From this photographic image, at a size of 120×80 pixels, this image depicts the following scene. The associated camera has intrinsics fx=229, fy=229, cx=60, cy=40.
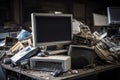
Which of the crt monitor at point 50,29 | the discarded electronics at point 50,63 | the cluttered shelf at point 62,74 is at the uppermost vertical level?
the crt monitor at point 50,29

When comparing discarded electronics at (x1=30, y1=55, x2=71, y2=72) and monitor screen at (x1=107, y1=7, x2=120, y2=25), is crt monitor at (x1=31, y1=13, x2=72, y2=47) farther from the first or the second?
monitor screen at (x1=107, y1=7, x2=120, y2=25)

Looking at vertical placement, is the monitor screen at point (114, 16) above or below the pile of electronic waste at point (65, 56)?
above

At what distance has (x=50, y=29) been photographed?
2.73m

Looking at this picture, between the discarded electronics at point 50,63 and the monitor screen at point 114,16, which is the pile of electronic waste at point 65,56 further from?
the monitor screen at point 114,16

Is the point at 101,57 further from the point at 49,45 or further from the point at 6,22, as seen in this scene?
the point at 6,22

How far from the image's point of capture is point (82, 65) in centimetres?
252

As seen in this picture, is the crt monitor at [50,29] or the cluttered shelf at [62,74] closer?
the cluttered shelf at [62,74]

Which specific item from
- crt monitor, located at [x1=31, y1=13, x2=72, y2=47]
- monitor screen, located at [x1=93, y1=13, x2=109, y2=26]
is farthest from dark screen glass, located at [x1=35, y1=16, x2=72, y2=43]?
monitor screen, located at [x1=93, y1=13, x2=109, y2=26]

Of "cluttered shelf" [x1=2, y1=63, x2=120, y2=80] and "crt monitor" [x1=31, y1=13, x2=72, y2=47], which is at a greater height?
"crt monitor" [x1=31, y1=13, x2=72, y2=47]

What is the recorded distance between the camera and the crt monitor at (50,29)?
261 centimetres

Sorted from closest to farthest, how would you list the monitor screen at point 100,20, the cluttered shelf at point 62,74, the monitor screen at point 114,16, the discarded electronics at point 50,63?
the cluttered shelf at point 62,74
the discarded electronics at point 50,63
the monitor screen at point 114,16
the monitor screen at point 100,20

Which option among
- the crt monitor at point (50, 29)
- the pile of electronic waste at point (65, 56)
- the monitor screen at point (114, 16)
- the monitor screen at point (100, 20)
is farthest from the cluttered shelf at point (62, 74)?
the monitor screen at point (100, 20)

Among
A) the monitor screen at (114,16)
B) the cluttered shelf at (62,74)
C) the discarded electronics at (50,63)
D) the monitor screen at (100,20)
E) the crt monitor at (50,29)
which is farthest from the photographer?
the monitor screen at (100,20)

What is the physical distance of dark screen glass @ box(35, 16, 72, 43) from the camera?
8.66ft
